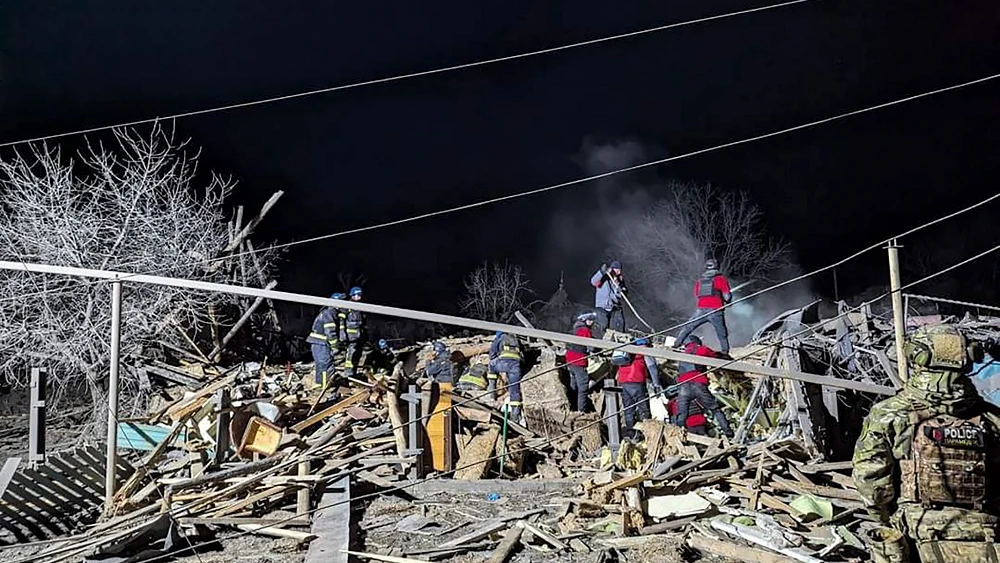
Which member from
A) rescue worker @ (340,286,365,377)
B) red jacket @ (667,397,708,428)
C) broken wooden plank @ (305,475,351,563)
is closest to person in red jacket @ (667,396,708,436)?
red jacket @ (667,397,708,428)

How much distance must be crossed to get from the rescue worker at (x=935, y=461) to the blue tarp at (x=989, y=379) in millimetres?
6852

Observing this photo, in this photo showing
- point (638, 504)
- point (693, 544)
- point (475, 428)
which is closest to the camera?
point (693, 544)

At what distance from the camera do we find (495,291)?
43938 millimetres

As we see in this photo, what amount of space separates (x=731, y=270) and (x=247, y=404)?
3575cm

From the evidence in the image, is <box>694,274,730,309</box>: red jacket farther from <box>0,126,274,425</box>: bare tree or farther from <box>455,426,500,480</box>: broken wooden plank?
<box>0,126,274,425</box>: bare tree

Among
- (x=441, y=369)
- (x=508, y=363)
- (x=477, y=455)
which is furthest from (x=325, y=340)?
(x=477, y=455)

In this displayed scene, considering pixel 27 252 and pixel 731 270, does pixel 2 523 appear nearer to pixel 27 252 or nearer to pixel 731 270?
pixel 27 252

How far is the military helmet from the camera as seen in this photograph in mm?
4844

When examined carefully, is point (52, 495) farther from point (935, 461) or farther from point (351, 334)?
point (935, 461)

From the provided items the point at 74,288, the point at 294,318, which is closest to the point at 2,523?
the point at 74,288

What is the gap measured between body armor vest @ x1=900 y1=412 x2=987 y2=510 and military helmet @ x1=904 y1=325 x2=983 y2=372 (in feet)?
1.12

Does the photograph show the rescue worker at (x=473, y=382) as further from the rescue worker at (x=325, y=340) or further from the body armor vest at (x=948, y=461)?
the body armor vest at (x=948, y=461)

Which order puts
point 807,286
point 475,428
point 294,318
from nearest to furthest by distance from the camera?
point 475,428, point 294,318, point 807,286

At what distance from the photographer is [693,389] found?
11641 mm
